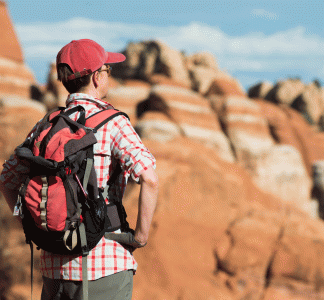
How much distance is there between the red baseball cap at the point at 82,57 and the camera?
187 cm

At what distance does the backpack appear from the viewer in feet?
5.49

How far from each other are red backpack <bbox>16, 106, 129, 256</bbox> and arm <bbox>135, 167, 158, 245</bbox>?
6.6 inches

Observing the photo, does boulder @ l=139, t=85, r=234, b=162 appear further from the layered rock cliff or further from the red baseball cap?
the red baseball cap

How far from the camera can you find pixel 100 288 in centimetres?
179

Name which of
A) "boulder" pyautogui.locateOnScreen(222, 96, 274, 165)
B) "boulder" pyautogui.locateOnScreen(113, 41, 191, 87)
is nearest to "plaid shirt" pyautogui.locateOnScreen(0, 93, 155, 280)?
"boulder" pyautogui.locateOnScreen(222, 96, 274, 165)

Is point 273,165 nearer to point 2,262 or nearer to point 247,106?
point 247,106

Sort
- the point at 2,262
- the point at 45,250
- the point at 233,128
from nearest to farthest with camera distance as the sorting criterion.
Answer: the point at 45,250 < the point at 2,262 < the point at 233,128

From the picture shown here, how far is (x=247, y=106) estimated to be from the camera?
1998 centimetres

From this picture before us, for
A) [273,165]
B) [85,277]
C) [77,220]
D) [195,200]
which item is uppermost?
[77,220]

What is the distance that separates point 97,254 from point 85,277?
112mm

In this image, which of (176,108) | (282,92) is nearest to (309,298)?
(176,108)

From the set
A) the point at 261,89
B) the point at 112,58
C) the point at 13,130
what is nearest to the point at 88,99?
the point at 112,58

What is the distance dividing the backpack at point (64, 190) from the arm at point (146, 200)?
0.17m

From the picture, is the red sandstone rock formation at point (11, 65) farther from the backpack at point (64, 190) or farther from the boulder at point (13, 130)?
the backpack at point (64, 190)
